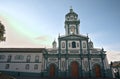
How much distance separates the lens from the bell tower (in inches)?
1620

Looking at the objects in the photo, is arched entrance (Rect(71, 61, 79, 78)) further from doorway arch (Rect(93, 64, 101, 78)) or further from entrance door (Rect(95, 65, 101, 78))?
entrance door (Rect(95, 65, 101, 78))

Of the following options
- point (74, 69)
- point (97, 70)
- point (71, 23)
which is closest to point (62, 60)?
point (74, 69)

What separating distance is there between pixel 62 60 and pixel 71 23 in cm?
1257

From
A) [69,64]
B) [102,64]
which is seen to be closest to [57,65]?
[69,64]

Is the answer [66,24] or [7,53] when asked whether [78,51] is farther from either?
[7,53]

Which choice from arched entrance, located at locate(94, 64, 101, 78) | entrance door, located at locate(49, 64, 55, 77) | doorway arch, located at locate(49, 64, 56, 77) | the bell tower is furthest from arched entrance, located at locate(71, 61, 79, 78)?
the bell tower

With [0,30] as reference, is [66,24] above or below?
above

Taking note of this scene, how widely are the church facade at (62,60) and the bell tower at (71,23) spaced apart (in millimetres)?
682

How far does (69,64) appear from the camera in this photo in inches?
1453

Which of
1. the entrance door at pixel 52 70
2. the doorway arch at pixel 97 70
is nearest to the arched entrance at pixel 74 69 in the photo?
the doorway arch at pixel 97 70

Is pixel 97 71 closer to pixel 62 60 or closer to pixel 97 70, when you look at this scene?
pixel 97 70

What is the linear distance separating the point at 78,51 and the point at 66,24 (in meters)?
9.87

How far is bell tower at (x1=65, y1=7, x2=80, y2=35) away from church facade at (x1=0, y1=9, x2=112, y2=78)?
2.24ft

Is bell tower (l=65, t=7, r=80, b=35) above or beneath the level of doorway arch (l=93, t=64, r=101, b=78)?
above
